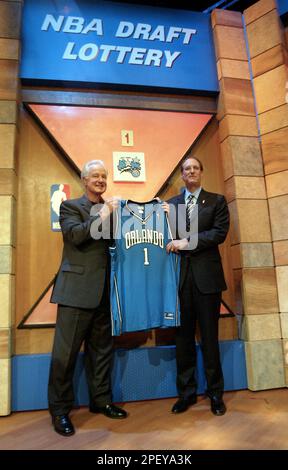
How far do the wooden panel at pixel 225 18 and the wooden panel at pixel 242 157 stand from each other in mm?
1089

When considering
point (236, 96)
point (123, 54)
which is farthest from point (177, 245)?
point (123, 54)

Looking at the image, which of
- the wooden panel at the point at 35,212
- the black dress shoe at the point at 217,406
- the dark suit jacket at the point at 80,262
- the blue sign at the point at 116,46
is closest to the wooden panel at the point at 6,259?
the wooden panel at the point at 35,212

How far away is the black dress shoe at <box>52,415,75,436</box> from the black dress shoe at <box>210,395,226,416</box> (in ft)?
2.82

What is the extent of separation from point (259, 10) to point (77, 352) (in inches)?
125

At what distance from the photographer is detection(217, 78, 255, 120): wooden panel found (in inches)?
115

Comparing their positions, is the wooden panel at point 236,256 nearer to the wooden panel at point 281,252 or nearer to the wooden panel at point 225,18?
the wooden panel at point 281,252

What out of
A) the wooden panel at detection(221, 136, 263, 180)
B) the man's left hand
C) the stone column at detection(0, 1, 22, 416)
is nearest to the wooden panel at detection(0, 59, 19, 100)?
the stone column at detection(0, 1, 22, 416)

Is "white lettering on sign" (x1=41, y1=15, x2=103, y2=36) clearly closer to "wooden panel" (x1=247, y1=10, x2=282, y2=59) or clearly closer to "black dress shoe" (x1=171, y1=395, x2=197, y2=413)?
"wooden panel" (x1=247, y1=10, x2=282, y2=59)

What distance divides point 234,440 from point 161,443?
373 millimetres

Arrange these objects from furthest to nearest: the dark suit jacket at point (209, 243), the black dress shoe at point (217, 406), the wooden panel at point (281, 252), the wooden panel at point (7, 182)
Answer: the wooden panel at point (281, 252) → the wooden panel at point (7, 182) → the dark suit jacket at point (209, 243) → the black dress shoe at point (217, 406)

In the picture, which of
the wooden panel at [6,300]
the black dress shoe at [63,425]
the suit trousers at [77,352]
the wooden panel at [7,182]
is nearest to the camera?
the black dress shoe at [63,425]

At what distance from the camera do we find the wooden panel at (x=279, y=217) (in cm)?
272

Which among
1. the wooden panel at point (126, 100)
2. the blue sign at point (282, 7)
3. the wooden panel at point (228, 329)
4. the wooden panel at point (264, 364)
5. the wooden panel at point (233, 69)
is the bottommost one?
the wooden panel at point (264, 364)

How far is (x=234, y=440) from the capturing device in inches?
68.5
